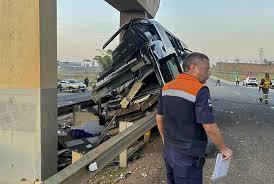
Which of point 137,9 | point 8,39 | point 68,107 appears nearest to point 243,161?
point 8,39

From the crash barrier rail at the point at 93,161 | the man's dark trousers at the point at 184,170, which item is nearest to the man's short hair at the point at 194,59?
the man's dark trousers at the point at 184,170

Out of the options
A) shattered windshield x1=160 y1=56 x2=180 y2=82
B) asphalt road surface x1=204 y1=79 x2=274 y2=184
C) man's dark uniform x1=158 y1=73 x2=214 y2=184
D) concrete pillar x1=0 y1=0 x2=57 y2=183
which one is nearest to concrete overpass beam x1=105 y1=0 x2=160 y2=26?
asphalt road surface x1=204 y1=79 x2=274 y2=184

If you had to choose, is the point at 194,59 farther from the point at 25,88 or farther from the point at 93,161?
the point at 25,88

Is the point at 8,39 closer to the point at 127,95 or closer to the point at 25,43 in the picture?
the point at 25,43

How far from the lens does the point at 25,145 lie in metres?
6.29

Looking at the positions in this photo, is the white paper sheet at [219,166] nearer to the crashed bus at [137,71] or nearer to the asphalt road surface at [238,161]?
the asphalt road surface at [238,161]

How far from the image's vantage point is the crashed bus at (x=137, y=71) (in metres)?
10.1

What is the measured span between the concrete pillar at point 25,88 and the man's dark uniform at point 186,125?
2522 millimetres

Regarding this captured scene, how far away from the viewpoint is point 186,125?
415 centimetres

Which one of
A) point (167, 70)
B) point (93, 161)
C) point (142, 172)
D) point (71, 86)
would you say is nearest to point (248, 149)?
point (167, 70)

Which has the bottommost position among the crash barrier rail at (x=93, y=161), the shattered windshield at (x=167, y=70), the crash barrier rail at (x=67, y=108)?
the crash barrier rail at (x=67, y=108)

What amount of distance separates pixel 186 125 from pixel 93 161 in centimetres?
123

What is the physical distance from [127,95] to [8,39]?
459cm

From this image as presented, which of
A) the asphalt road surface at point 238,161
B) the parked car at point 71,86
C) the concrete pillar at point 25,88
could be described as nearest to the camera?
the concrete pillar at point 25,88
